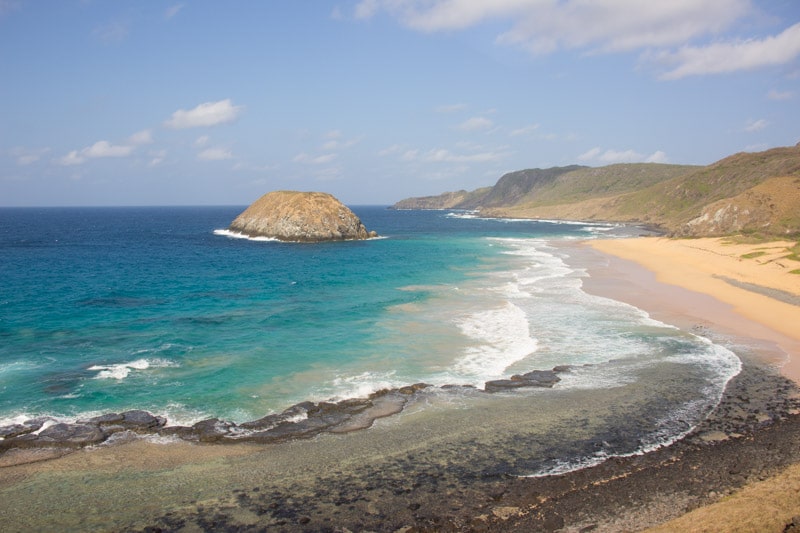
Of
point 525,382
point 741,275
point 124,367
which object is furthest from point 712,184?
point 124,367

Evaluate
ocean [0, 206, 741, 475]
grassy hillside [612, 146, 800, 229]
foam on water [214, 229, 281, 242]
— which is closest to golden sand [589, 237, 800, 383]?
ocean [0, 206, 741, 475]

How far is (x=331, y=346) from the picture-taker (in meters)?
25.7

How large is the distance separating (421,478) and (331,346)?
13.3 meters

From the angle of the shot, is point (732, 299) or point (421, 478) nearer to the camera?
point (421, 478)

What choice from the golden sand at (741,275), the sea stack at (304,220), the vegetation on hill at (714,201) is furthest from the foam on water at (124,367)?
the vegetation on hill at (714,201)

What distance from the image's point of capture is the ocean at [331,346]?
60.0 feet

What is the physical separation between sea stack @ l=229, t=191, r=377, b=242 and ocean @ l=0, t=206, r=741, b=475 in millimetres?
35737

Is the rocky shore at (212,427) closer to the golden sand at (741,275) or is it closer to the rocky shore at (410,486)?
the rocky shore at (410,486)

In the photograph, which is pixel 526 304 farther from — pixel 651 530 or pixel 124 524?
pixel 124 524

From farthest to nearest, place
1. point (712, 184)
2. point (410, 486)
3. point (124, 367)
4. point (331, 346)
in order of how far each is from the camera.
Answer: point (712, 184)
point (331, 346)
point (124, 367)
point (410, 486)

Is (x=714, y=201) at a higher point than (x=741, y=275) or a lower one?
higher

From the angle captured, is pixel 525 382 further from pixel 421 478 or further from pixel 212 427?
pixel 212 427

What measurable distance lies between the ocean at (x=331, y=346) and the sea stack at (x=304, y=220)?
35.7m

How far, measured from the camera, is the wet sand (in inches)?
444
